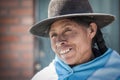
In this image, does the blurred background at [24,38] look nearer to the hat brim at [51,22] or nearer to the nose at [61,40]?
the hat brim at [51,22]

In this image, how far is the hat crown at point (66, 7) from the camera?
362 centimetres

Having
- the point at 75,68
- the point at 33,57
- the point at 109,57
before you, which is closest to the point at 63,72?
the point at 75,68

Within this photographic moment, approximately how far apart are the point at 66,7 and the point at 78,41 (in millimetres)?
268

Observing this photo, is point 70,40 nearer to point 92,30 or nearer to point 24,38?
point 92,30

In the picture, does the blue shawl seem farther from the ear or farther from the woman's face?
the ear

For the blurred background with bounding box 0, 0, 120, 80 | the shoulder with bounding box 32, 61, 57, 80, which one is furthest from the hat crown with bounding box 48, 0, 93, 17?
the blurred background with bounding box 0, 0, 120, 80

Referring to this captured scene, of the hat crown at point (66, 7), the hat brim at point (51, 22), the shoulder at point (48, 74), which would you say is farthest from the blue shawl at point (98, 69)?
the hat crown at point (66, 7)

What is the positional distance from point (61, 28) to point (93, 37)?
304 millimetres

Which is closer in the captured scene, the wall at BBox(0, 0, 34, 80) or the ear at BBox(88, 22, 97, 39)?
the ear at BBox(88, 22, 97, 39)

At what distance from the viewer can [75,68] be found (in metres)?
3.79

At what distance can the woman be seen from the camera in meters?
3.62

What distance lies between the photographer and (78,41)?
364 cm

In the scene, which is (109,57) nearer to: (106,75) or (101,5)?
(106,75)

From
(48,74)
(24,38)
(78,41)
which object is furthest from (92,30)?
(24,38)
